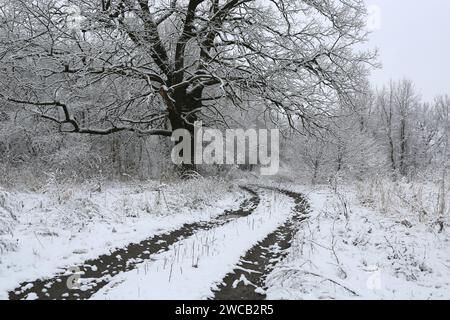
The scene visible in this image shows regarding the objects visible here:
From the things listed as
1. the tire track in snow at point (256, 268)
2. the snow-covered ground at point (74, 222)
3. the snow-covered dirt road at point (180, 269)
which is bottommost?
the tire track in snow at point (256, 268)

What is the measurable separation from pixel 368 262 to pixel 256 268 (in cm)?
163

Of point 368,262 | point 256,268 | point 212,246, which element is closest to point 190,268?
point 256,268

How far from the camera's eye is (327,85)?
13.4m

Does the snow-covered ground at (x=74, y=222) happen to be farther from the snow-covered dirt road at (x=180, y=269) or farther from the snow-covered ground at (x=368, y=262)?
the snow-covered ground at (x=368, y=262)

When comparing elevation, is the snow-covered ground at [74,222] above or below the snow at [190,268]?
above

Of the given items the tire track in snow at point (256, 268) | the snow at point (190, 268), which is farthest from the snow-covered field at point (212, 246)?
the tire track in snow at point (256, 268)

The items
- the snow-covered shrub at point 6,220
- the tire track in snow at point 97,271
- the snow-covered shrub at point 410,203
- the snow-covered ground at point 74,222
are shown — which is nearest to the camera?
the tire track in snow at point 97,271

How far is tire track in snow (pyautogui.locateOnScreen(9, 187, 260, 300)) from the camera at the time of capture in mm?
3916

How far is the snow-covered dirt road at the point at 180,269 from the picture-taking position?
400 centimetres

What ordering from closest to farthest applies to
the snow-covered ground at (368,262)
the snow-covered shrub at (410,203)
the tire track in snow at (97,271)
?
1. the tire track in snow at (97,271)
2. the snow-covered ground at (368,262)
3. the snow-covered shrub at (410,203)

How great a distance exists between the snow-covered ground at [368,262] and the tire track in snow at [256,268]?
178mm

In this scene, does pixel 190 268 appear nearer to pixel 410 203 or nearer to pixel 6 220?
pixel 6 220
